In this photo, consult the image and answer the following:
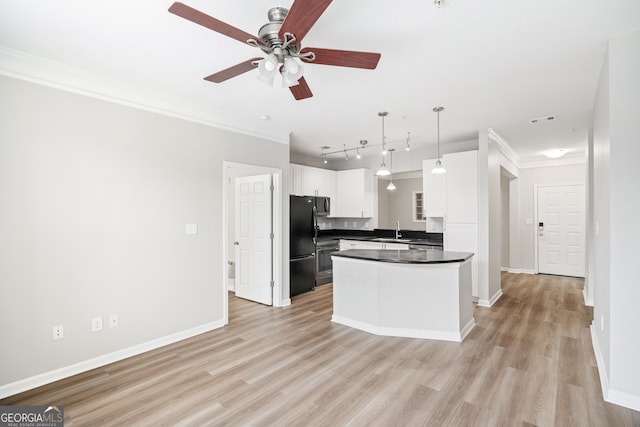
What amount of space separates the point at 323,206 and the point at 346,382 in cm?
410

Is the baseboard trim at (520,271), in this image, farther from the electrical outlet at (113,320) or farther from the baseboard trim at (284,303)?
the electrical outlet at (113,320)

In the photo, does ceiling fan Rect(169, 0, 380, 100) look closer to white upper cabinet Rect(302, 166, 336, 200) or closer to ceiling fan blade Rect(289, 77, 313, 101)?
ceiling fan blade Rect(289, 77, 313, 101)

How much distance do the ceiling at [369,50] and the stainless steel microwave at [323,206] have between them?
2336 mm

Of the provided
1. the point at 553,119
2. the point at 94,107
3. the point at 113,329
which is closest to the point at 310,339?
the point at 113,329

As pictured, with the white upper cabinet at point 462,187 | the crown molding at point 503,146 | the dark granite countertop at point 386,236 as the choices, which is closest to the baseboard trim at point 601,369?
the white upper cabinet at point 462,187

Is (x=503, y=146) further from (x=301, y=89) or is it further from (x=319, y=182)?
(x=301, y=89)

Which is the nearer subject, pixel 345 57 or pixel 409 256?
pixel 345 57

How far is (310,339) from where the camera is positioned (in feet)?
11.6

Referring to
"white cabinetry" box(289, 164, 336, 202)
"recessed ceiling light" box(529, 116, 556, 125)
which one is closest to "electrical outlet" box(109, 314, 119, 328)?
"white cabinetry" box(289, 164, 336, 202)

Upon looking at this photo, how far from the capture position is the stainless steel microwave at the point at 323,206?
6273mm

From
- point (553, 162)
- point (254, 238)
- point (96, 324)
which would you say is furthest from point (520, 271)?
point (96, 324)

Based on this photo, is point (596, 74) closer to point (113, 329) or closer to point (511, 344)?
point (511, 344)

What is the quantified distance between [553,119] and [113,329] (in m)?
5.80

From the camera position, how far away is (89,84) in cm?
287
